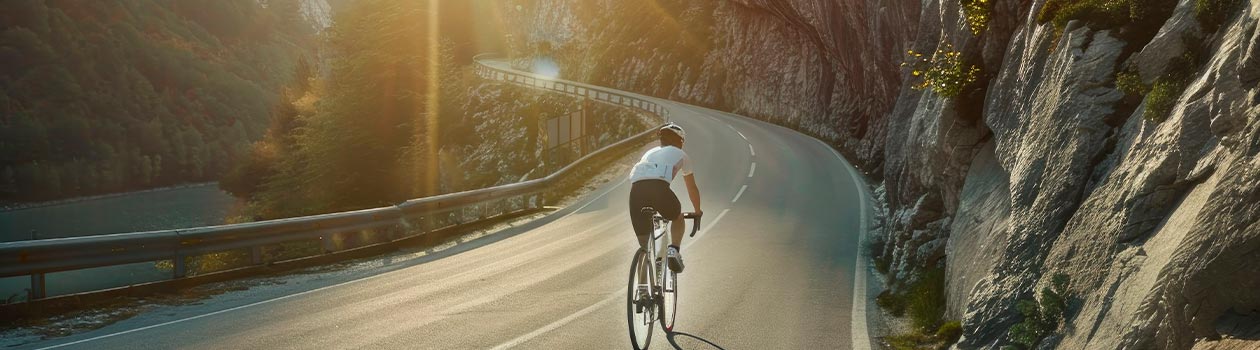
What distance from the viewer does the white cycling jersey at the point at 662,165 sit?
8195 millimetres

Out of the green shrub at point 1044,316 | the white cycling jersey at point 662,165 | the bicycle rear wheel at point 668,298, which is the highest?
the white cycling jersey at point 662,165

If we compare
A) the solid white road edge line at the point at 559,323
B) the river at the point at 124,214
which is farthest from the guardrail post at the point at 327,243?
the river at the point at 124,214

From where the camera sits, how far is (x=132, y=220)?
12181 cm

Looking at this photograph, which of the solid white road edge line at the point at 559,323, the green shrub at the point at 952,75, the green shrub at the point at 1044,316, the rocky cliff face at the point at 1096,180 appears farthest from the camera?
the green shrub at the point at 952,75

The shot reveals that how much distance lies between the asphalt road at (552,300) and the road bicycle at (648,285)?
399 millimetres

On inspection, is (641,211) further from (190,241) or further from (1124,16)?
(190,241)

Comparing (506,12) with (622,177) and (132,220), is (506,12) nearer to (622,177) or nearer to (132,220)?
(132,220)

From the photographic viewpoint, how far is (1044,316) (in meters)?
6.51

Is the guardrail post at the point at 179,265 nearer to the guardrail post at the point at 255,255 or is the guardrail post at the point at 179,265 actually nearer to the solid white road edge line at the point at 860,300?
the guardrail post at the point at 255,255

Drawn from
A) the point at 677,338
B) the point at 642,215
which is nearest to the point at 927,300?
the point at 677,338

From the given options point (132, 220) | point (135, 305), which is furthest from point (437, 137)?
point (132, 220)

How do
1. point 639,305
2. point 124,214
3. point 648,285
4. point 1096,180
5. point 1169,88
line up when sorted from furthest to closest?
point 124,214, point 648,285, point 639,305, point 1096,180, point 1169,88

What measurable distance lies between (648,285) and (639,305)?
9.2 inches

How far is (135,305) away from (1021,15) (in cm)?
1127
